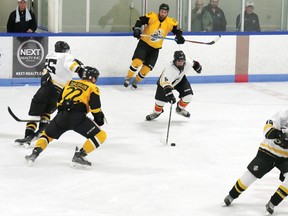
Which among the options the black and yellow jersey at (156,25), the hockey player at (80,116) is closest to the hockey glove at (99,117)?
the hockey player at (80,116)

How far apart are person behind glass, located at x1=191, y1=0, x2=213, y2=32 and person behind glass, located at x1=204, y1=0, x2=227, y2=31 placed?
6cm

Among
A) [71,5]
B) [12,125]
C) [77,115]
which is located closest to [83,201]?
[77,115]

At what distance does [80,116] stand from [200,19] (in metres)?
4.94

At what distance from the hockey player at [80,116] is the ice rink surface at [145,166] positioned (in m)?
0.17

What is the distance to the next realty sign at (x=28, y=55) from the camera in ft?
32.2

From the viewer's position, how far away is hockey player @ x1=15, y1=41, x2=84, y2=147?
6.74 metres

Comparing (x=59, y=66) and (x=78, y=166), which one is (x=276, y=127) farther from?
(x=59, y=66)

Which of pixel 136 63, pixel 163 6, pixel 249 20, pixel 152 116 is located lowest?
pixel 152 116

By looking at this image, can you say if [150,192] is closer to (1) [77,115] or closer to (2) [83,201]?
(2) [83,201]

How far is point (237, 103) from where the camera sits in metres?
9.24

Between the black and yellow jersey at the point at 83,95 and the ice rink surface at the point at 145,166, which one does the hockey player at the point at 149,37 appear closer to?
the ice rink surface at the point at 145,166

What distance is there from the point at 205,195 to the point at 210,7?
563cm

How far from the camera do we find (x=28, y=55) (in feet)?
32.3

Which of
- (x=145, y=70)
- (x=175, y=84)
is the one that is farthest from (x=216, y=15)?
(x=175, y=84)
